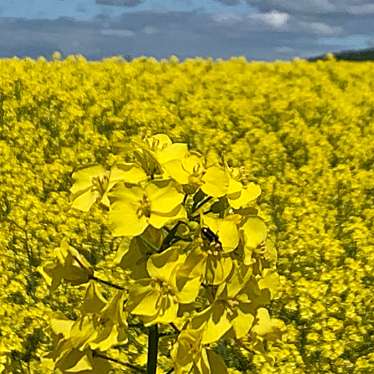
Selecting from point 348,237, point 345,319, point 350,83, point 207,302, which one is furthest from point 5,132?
point 207,302

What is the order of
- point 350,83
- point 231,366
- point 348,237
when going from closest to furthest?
point 231,366, point 348,237, point 350,83

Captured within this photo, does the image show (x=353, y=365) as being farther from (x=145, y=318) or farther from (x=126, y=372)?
(x=145, y=318)

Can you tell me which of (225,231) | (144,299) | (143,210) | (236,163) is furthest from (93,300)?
(236,163)

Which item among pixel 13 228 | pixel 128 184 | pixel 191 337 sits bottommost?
pixel 13 228

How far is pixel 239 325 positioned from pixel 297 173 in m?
6.12

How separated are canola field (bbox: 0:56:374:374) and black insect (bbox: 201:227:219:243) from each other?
1.24 feet

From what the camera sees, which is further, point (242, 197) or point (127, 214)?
point (242, 197)

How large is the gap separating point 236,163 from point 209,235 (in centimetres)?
584

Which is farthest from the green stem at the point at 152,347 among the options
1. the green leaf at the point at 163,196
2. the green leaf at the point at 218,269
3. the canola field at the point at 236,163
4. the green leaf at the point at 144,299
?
the canola field at the point at 236,163

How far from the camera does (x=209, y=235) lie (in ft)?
7.57

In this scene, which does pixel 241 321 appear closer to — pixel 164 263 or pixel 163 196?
pixel 164 263

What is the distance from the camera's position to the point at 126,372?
4781mm

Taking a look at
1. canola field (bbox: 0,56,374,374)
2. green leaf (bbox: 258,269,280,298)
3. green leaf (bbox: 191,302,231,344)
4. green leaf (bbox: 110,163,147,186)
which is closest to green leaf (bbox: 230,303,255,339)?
green leaf (bbox: 191,302,231,344)

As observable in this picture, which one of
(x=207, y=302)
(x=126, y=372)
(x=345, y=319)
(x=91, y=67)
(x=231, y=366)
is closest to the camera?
(x=207, y=302)
